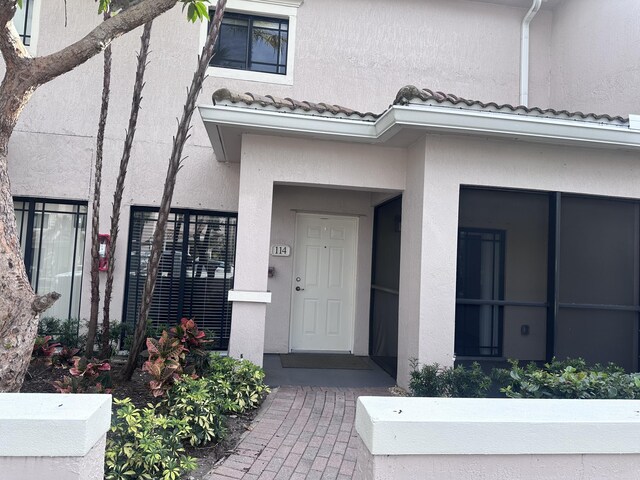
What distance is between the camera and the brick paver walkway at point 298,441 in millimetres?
3467

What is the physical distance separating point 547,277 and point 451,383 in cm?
202

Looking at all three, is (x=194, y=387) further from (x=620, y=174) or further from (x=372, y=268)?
(x=620, y=174)

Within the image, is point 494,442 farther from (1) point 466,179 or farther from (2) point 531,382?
(1) point 466,179

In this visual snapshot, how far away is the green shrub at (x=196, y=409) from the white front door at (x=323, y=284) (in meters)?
3.24

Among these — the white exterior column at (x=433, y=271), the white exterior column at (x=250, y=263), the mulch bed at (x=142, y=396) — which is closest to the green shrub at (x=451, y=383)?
the white exterior column at (x=433, y=271)

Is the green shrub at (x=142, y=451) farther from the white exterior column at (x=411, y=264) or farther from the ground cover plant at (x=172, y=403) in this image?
the white exterior column at (x=411, y=264)

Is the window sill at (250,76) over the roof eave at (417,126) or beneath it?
over

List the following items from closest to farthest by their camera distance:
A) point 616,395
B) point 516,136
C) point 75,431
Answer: point 75,431 < point 616,395 < point 516,136

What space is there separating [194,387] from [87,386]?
45.1 inches

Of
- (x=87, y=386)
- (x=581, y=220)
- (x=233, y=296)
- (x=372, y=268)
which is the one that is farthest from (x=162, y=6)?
(x=581, y=220)

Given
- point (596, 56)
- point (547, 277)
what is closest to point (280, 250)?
point (547, 277)

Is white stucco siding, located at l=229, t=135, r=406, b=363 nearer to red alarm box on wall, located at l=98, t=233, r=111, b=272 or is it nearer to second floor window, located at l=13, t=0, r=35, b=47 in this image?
red alarm box on wall, located at l=98, t=233, r=111, b=272

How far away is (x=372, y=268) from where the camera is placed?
7594mm

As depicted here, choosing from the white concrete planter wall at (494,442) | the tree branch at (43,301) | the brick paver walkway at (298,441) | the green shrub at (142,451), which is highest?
the tree branch at (43,301)
